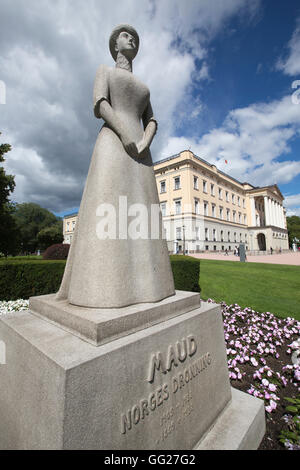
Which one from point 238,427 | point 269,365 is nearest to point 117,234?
point 238,427

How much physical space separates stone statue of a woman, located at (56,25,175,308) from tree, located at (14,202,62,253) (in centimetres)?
5705

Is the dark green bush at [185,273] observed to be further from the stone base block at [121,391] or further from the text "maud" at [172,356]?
the text "maud" at [172,356]

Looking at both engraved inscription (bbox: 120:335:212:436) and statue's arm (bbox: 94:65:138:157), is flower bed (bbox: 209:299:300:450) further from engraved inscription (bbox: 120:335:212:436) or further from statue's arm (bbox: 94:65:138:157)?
statue's arm (bbox: 94:65:138:157)

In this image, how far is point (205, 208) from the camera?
40125mm

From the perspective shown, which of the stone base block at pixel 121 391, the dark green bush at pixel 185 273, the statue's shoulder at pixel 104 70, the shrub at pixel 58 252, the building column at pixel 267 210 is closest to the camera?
the stone base block at pixel 121 391

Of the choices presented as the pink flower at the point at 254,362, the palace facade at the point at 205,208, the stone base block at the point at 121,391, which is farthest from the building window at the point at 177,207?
the stone base block at the point at 121,391

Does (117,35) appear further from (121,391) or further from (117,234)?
(121,391)

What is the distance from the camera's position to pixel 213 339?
7.22 ft

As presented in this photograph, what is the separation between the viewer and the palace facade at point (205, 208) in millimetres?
36125

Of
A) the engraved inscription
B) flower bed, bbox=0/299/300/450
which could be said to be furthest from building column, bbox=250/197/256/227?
the engraved inscription

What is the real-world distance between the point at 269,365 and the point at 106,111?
4.30 meters

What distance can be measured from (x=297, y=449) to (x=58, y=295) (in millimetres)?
2667

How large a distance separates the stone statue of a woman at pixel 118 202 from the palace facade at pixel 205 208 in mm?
25367
